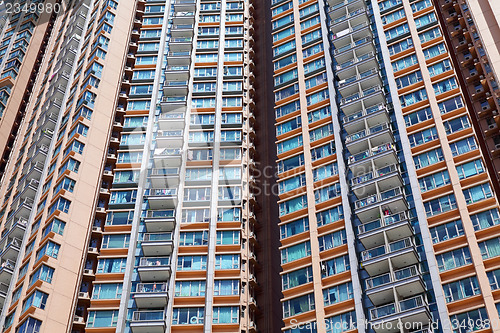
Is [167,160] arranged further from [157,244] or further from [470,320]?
[470,320]

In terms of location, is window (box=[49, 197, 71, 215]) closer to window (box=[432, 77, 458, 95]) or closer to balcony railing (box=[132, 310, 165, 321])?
balcony railing (box=[132, 310, 165, 321])

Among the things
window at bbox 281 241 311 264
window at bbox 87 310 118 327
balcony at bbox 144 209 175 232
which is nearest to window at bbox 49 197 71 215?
balcony at bbox 144 209 175 232

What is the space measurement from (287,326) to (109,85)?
44571 millimetres

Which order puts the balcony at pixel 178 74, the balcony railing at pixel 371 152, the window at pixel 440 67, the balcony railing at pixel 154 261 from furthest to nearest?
the balcony at pixel 178 74 → the window at pixel 440 67 → the balcony railing at pixel 154 261 → the balcony railing at pixel 371 152

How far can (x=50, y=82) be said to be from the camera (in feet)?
333

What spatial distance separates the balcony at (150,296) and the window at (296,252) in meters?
13.6

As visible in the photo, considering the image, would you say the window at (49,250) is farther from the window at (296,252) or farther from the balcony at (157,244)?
the window at (296,252)

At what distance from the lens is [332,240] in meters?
67.2

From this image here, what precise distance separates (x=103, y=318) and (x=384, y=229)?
103ft

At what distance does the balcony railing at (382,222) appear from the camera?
209ft

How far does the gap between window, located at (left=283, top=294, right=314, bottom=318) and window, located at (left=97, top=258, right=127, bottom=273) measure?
19850mm

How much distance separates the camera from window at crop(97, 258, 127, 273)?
237ft

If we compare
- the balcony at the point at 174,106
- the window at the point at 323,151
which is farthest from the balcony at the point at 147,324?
the balcony at the point at 174,106

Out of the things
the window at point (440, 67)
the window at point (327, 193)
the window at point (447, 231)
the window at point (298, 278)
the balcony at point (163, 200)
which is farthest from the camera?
the balcony at point (163, 200)
